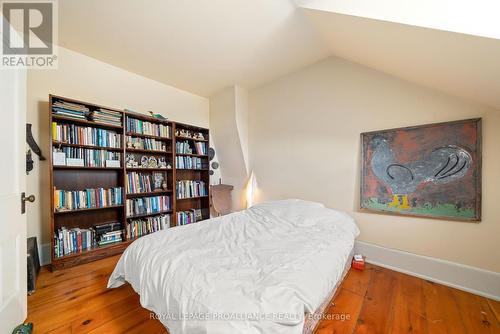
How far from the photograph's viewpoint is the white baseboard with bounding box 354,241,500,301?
1.71 m

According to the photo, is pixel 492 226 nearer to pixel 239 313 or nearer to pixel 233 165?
pixel 239 313

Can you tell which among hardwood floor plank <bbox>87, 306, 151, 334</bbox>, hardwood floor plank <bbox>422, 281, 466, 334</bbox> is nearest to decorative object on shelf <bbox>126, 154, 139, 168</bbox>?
hardwood floor plank <bbox>87, 306, 151, 334</bbox>

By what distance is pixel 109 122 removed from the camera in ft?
7.92

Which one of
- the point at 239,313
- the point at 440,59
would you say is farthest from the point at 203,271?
the point at 440,59

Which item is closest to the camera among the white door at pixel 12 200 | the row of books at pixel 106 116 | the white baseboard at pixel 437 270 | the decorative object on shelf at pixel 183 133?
the white door at pixel 12 200

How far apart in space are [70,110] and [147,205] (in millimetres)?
1451

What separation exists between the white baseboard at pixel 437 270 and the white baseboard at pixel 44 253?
3.61 metres

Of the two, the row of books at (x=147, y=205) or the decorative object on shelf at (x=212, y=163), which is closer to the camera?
the row of books at (x=147, y=205)

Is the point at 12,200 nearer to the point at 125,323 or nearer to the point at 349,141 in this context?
the point at 125,323

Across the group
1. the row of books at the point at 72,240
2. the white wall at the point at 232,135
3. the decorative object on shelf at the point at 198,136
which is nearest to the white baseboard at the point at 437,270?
the white wall at the point at 232,135

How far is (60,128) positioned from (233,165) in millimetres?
2378

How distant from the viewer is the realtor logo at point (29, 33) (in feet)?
3.93

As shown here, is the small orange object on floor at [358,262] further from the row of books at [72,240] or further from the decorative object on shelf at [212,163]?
the row of books at [72,240]

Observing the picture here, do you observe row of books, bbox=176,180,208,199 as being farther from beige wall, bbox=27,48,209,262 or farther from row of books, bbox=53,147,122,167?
beige wall, bbox=27,48,209,262
